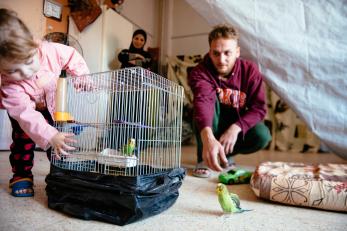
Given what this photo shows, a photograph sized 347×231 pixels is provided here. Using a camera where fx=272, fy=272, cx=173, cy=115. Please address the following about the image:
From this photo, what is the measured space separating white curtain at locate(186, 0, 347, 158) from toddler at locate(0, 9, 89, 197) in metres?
0.76

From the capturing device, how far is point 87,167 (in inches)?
31.6

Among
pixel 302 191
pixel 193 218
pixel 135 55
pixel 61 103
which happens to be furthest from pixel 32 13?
pixel 302 191

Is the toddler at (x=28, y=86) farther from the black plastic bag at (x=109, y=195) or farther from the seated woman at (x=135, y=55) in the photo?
the seated woman at (x=135, y=55)

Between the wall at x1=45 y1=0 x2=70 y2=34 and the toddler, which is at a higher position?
the wall at x1=45 y1=0 x2=70 y2=34

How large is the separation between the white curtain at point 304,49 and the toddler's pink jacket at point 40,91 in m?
0.73

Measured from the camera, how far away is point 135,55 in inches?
90.8

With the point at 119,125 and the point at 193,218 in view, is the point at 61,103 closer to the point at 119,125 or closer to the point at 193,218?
the point at 119,125

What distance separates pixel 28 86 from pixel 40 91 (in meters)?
0.04

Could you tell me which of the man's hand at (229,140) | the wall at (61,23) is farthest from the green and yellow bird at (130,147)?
the wall at (61,23)

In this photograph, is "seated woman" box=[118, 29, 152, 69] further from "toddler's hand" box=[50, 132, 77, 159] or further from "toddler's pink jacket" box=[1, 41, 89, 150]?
"toddler's hand" box=[50, 132, 77, 159]

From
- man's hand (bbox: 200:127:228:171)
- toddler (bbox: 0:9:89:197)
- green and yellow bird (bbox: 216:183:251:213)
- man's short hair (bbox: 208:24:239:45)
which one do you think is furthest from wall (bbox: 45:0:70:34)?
green and yellow bird (bbox: 216:183:251:213)

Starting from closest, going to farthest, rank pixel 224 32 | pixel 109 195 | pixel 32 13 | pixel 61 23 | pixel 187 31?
pixel 109 195
pixel 224 32
pixel 32 13
pixel 61 23
pixel 187 31

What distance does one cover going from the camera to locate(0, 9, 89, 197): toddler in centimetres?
68

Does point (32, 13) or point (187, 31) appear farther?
point (187, 31)
